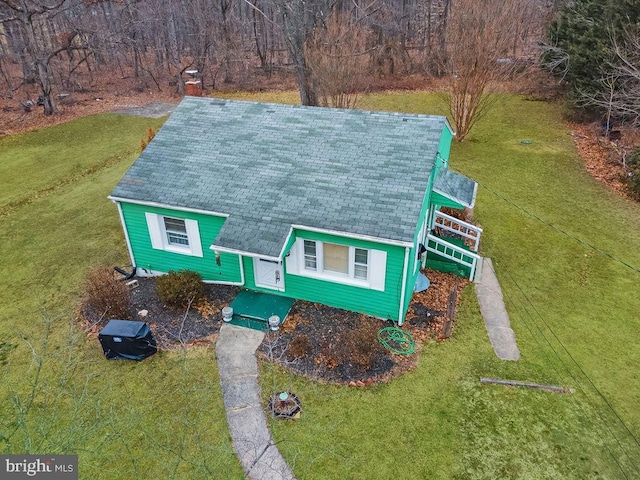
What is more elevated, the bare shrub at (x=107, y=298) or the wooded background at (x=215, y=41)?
the wooded background at (x=215, y=41)

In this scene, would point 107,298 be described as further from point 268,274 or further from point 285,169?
point 285,169

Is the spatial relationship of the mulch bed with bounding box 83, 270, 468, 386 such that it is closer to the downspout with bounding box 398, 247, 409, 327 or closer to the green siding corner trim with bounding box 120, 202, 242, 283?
the downspout with bounding box 398, 247, 409, 327

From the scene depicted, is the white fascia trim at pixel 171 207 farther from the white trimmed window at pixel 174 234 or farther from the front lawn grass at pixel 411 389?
the front lawn grass at pixel 411 389

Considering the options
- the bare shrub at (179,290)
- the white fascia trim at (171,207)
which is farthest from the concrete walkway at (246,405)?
the white fascia trim at (171,207)

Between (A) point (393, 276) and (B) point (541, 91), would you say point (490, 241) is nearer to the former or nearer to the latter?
(A) point (393, 276)

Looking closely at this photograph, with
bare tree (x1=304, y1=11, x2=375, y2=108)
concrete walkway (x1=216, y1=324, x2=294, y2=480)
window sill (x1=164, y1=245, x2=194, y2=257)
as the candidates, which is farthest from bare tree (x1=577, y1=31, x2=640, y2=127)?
concrete walkway (x1=216, y1=324, x2=294, y2=480)

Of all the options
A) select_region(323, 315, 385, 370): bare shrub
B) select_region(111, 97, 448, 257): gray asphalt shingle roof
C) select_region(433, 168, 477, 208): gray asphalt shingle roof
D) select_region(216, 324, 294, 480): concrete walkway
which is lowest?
select_region(216, 324, 294, 480): concrete walkway

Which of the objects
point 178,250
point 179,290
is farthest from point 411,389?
point 178,250

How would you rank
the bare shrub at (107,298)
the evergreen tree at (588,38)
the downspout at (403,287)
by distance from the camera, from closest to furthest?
the downspout at (403,287)
the bare shrub at (107,298)
the evergreen tree at (588,38)
